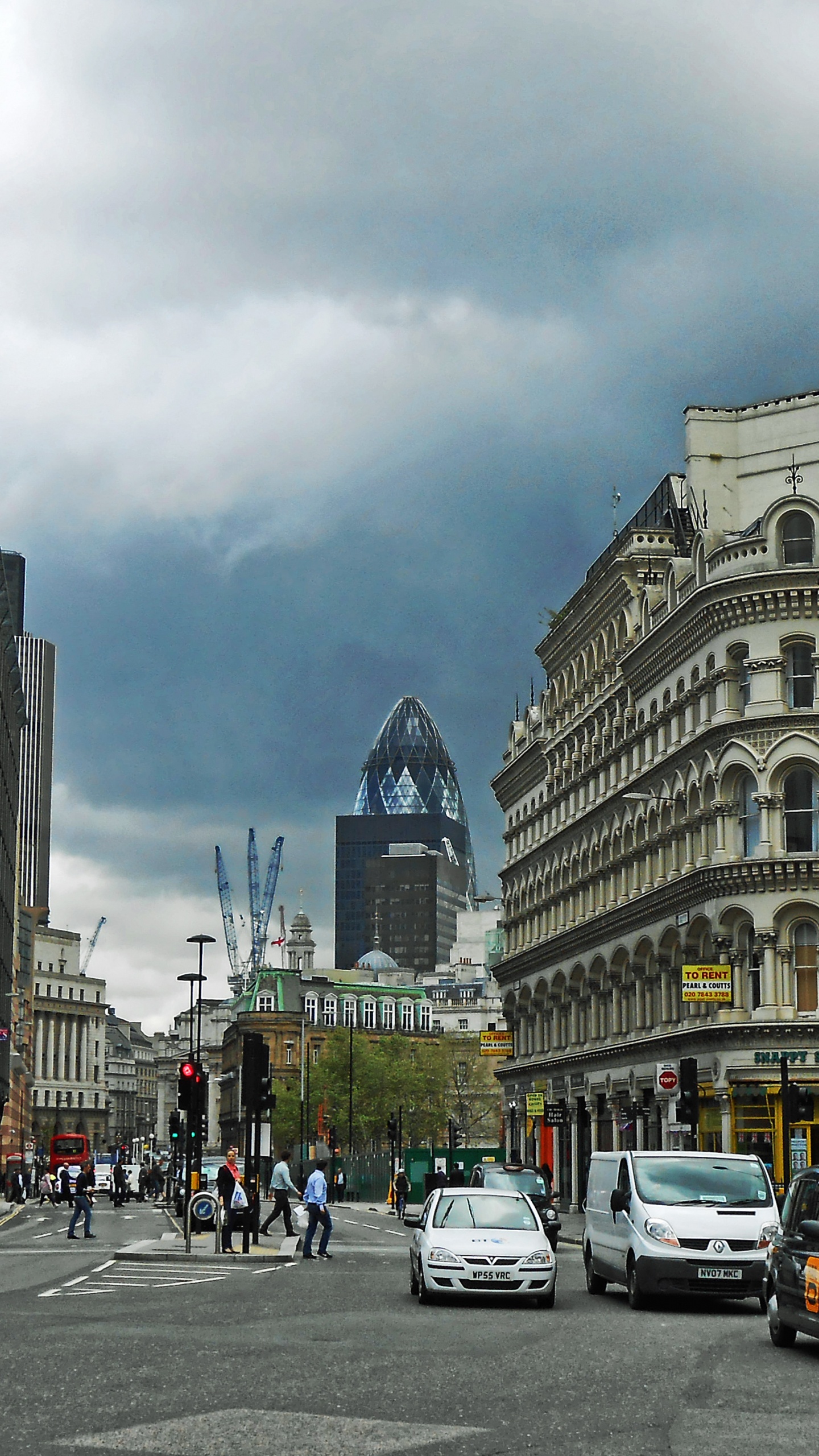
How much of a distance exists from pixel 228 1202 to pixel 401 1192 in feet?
128

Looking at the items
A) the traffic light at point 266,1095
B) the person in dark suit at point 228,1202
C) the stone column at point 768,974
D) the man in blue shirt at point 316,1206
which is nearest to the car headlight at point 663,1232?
the man in blue shirt at point 316,1206

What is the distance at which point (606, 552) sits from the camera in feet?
265

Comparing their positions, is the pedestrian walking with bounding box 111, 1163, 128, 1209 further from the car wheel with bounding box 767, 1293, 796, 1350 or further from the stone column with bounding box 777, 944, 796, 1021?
the car wheel with bounding box 767, 1293, 796, 1350

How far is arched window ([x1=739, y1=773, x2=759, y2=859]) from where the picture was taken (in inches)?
2314

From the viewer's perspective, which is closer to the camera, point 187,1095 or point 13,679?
point 187,1095

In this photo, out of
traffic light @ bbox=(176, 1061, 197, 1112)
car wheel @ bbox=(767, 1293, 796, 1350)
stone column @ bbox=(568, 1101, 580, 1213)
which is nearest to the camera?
car wheel @ bbox=(767, 1293, 796, 1350)

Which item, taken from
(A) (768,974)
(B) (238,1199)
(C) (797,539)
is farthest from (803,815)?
(B) (238,1199)

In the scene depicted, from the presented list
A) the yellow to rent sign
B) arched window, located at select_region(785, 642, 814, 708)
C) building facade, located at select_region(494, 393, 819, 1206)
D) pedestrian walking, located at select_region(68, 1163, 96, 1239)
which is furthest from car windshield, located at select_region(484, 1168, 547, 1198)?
arched window, located at select_region(785, 642, 814, 708)

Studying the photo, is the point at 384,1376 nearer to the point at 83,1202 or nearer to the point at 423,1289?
the point at 423,1289

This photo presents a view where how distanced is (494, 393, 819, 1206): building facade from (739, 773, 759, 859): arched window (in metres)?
0.07

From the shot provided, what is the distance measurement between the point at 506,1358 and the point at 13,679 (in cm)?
10229

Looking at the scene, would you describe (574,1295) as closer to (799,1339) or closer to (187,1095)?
(799,1339)

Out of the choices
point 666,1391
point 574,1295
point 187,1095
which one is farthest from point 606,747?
point 666,1391

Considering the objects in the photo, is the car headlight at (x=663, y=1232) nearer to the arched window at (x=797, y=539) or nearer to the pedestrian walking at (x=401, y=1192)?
the arched window at (x=797, y=539)
